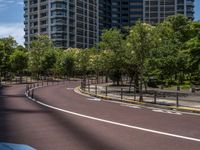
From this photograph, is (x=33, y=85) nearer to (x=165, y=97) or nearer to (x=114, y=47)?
(x=114, y=47)

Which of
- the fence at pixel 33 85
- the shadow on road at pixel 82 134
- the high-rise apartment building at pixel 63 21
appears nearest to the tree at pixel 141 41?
the fence at pixel 33 85

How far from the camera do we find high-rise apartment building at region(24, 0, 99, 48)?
17300 centimetres

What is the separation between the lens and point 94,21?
196 meters

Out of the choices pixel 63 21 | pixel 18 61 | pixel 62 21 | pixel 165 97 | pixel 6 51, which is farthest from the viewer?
pixel 63 21

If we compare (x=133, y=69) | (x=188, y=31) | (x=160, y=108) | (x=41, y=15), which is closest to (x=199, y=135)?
(x=160, y=108)

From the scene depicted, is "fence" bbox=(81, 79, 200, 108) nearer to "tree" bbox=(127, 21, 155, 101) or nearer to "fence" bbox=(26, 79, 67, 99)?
"tree" bbox=(127, 21, 155, 101)

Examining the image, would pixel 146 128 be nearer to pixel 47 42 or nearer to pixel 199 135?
pixel 199 135

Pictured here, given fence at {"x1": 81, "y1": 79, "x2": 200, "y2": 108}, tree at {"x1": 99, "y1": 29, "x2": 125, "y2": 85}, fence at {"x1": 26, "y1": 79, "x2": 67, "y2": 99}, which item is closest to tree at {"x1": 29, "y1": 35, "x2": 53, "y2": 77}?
fence at {"x1": 26, "y1": 79, "x2": 67, "y2": 99}

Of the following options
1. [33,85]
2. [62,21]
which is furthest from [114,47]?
[62,21]

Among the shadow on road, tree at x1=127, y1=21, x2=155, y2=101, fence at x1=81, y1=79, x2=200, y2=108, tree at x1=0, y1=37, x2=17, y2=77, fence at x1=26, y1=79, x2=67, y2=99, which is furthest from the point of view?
tree at x1=0, y1=37, x2=17, y2=77

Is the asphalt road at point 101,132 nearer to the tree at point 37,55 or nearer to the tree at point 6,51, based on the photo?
the tree at point 6,51

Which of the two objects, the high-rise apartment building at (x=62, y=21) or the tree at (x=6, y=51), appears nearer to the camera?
the tree at (x=6, y=51)

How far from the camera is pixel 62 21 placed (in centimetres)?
17275

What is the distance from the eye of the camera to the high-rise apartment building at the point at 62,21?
17300 centimetres
